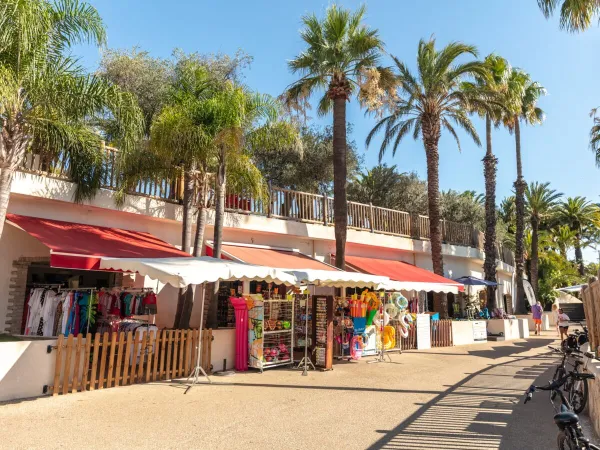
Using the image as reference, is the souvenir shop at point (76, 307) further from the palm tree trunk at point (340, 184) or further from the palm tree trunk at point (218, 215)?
the palm tree trunk at point (340, 184)

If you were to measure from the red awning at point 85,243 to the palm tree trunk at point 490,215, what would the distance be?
697 inches

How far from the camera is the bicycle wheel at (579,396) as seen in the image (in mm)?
6826

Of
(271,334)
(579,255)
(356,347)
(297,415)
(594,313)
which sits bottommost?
(297,415)

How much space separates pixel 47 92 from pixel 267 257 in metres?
7.51

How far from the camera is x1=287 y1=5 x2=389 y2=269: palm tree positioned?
14742 mm

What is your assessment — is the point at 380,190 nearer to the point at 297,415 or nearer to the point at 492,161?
the point at 492,161

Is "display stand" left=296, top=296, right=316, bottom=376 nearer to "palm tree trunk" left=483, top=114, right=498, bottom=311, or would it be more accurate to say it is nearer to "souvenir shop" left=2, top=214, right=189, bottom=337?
"souvenir shop" left=2, top=214, right=189, bottom=337

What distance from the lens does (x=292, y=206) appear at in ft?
54.0

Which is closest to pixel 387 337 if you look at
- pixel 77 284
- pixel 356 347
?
pixel 356 347

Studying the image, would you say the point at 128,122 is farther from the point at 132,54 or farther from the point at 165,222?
the point at 132,54

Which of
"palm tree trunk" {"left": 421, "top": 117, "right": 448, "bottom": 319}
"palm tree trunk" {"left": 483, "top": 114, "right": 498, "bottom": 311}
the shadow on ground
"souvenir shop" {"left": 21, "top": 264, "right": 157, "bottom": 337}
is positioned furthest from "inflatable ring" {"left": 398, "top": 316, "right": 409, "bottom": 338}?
"palm tree trunk" {"left": 483, "top": 114, "right": 498, "bottom": 311}

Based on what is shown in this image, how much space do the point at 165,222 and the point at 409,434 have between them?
32.6 feet

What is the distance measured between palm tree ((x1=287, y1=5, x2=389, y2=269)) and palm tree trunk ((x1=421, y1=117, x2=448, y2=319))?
5508 mm

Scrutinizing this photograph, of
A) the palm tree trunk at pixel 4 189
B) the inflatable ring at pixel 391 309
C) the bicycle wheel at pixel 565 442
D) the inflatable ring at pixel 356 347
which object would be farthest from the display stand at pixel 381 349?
the palm tree trunk at pixel 4 189
